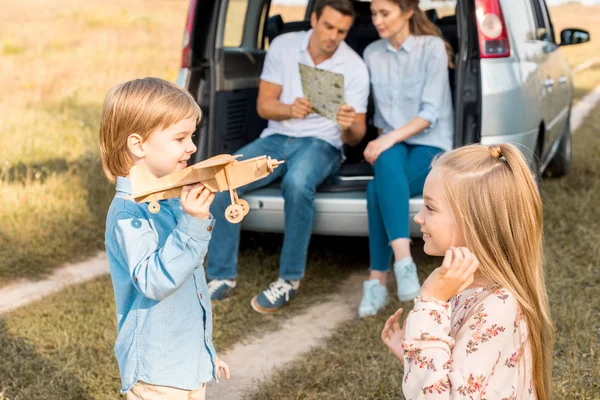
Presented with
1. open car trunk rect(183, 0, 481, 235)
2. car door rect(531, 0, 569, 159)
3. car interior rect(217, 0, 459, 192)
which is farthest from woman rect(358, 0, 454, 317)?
car door rect(531, 0, 569, 159)

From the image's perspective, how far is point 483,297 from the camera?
1985 millimetres

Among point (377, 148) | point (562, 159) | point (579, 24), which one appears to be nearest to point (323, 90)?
point (377, 148)

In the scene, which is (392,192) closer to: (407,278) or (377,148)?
(377,148)

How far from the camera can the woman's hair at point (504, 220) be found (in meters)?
2.00

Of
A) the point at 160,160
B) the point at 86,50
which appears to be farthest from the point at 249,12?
the point at 86,50

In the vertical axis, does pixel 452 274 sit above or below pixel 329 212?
above

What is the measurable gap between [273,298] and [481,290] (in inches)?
89.0

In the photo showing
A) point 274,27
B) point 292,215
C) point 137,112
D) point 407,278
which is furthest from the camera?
point 274,27

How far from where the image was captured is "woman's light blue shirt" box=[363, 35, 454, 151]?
4387mm

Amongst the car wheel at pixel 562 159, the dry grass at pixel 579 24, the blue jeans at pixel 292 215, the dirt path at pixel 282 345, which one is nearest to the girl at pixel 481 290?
the dirt path at pixel 282 345

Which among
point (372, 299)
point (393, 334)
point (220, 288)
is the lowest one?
point (220, 288)

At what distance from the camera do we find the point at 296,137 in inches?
180

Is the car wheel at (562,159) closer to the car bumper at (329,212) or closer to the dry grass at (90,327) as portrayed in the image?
the dry grass at (90,327)

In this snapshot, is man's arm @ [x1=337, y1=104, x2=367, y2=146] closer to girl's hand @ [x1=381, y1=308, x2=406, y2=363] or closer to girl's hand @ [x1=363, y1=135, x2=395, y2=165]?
girl's hand @ [x1=363, y1=135, x2=395, y2=165]
